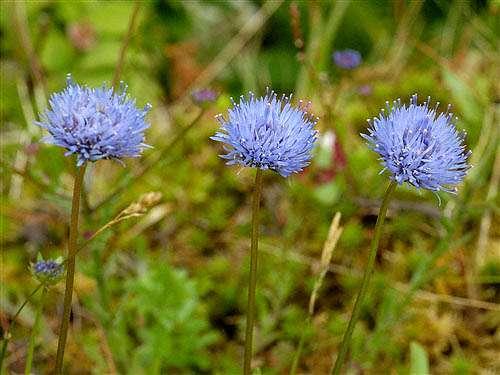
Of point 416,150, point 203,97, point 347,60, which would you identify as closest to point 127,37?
point 203,97

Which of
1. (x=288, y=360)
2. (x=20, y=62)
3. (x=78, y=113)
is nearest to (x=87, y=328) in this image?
(x=288, y=360)

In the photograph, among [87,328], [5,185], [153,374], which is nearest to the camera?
[153,374]

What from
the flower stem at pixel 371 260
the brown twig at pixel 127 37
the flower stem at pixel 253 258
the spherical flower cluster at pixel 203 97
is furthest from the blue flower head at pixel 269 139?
the brown twig at pixel 127 37

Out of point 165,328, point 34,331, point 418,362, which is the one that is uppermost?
point 165,328

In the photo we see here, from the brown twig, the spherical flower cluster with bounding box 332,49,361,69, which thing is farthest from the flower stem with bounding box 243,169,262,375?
the spherical flower cluster with bounding box 332,49,361,69

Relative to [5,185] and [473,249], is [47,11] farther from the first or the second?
[473,249]

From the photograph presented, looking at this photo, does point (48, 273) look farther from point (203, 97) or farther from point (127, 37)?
point (127, 37)

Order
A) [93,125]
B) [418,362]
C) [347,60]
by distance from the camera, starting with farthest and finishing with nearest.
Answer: [347,60] → [418,362] → [93,125]
